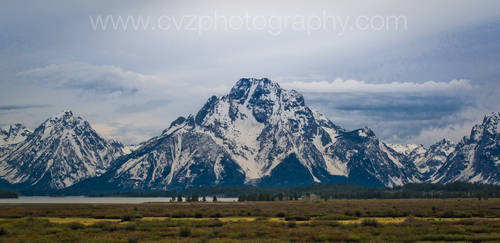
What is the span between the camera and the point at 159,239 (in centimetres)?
6881

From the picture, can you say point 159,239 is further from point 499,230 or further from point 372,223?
point 499,230

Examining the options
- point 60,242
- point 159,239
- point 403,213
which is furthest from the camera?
point 403,213

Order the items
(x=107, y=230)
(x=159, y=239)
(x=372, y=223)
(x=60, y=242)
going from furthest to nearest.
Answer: (x=372, y=223)
(x=107, y=230)
(x=159, y=239)
(x=60, y=242)

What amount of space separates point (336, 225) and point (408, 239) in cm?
2202

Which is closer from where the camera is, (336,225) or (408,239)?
(408,239)

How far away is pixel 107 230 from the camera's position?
266 feet

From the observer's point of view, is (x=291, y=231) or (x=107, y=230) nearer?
(x=291, y=231)

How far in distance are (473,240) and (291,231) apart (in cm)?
2242

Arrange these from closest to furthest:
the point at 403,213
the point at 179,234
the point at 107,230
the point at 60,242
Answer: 1. the point at 60,242
2. the point at 179,234
3. the point at 107,230
4. the point at 403,213

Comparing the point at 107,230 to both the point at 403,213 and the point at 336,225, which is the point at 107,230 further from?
the point at 403,213

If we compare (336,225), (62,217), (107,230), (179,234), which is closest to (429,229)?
(336,225)

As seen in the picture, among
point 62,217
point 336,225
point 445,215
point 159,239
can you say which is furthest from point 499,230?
point 62,217

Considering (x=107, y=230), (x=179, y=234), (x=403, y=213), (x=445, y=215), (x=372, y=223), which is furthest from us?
(x=403, y=213)

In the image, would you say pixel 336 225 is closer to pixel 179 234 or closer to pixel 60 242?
pixel 179 234
